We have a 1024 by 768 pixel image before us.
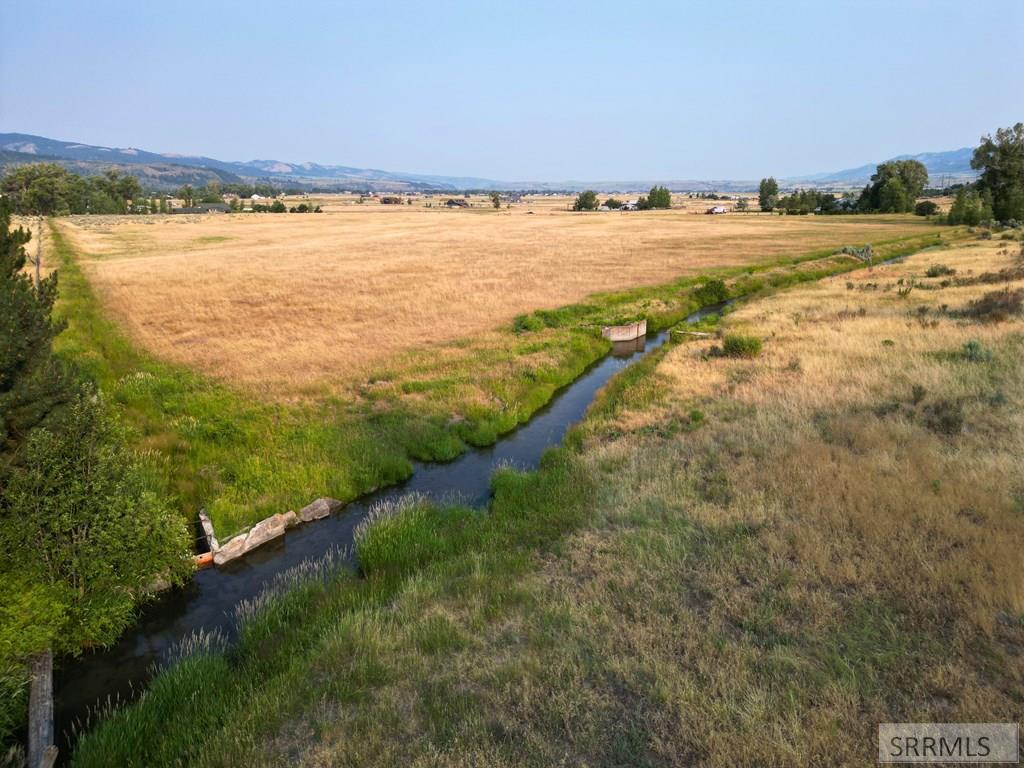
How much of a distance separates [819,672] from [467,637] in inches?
205

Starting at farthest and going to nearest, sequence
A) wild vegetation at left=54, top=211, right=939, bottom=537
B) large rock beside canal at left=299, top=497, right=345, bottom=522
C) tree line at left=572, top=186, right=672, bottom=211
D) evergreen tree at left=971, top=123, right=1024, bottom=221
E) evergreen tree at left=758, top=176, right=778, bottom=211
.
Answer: tree line at left=572, top=186, right=672, bottom=211
evergreen tree at left=758, top=176, right=778, bottom=211
evergreen tree at left=971, top=123, right=1024, bottom=221
wild vegetation at left=54, top=211, right=939, bottom=537
large rock beside canal at left=299, top=497, right=345, bottom=522

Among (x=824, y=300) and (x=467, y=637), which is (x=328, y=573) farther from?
(x=824, y=300)

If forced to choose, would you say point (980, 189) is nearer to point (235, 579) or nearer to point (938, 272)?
point (938, 272)

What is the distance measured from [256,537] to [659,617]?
9.70 metres

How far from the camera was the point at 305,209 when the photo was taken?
507 ft

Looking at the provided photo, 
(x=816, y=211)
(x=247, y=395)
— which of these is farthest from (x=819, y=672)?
(x=816, y=211)

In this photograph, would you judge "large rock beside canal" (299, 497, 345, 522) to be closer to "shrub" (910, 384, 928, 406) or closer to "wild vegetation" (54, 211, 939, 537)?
"wild vegetation" (54, 211, 939, 537)

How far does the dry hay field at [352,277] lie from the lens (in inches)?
1109

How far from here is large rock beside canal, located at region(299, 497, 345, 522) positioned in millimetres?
15016

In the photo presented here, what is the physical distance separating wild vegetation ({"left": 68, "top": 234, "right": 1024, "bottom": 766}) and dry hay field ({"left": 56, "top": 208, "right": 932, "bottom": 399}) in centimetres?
1319

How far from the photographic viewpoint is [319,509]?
1525 cm

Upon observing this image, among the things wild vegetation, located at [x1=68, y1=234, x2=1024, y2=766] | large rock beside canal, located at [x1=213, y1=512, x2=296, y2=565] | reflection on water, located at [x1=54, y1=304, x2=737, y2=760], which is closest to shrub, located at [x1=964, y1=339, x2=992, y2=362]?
wild vegetation, located at [x1=68, y1=234, x2=1024, y2=766]

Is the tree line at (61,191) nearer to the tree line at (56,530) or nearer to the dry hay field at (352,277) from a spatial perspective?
the dry hay field at (352,277)

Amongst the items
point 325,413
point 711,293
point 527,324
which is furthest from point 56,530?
point 711,293
